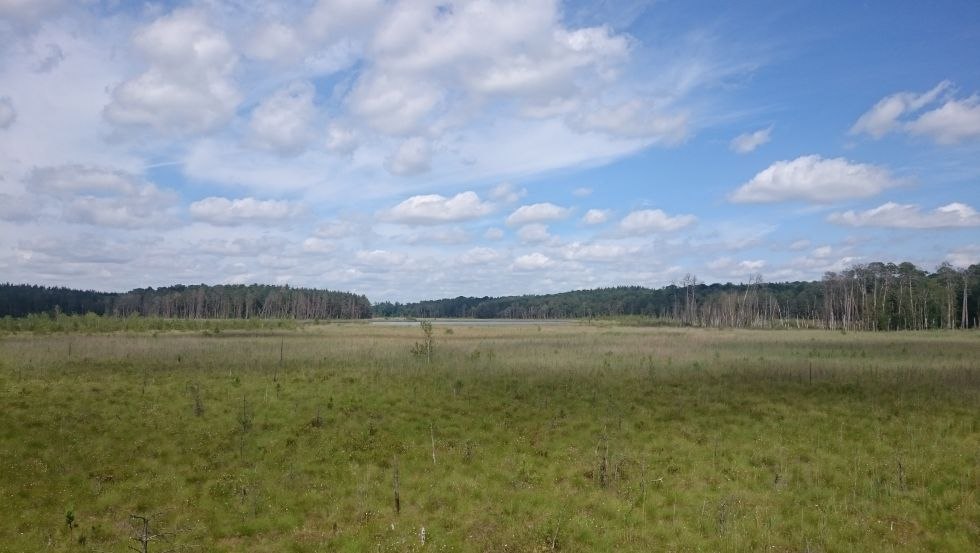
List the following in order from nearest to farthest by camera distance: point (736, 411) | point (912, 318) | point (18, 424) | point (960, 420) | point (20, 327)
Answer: point (18, 424) → point (960, 420) → point (736, 411) → point (20, 327) → point (912, 318)

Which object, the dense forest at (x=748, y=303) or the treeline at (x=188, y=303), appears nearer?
the dense forest at (x=748, y=303)

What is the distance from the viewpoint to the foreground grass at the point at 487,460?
11.5 metres

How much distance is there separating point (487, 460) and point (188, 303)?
16146cm

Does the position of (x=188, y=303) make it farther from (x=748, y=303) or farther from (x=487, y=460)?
(x=487, y=460)

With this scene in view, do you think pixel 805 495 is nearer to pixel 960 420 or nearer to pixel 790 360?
pixel 960 420

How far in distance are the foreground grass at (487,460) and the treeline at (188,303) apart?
133 m

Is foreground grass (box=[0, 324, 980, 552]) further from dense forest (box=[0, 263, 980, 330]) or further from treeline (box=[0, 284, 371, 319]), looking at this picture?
treeline (box=[0, 284, 371, 319])

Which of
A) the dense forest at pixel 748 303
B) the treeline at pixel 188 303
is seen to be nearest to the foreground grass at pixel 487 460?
the dense forest at pixel 748 303

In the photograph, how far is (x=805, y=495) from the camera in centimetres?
1302

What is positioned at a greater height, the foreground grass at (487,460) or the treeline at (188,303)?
the treeline at (188,303)

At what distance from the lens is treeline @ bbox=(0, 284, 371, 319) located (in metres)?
152

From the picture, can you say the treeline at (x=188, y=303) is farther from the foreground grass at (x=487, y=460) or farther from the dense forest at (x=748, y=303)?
the foreground grass at (x=487, y=460)

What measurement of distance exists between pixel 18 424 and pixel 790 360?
34.1 meters

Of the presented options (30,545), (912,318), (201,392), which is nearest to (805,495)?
(30,545)
